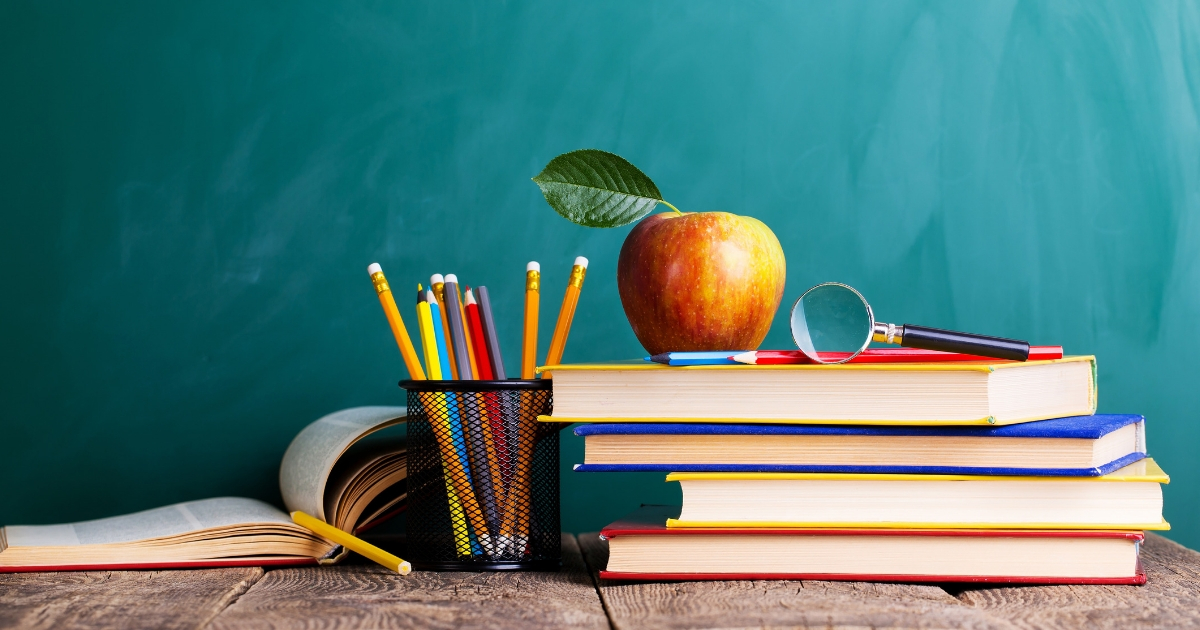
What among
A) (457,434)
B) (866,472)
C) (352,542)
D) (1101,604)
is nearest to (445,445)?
(457,434)

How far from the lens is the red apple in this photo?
0.74 metres

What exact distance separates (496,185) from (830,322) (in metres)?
0.51

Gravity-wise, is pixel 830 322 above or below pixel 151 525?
above

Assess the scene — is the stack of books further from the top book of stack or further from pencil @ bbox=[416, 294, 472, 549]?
pencil @ bbox=[416, 294, 472, 549]

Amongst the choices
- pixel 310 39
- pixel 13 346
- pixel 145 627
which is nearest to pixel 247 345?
pixel 13 346

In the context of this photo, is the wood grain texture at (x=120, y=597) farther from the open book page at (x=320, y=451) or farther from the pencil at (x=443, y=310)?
the pencil at (x=443, y=310)

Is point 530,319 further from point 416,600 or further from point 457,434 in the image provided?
point 416,600

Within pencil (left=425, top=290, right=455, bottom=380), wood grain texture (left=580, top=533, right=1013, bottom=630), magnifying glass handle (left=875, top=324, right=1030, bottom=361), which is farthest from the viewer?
pencil (left=425, top=290, right=455, bottom=380)

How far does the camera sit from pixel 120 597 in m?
0.65

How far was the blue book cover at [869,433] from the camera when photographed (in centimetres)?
63

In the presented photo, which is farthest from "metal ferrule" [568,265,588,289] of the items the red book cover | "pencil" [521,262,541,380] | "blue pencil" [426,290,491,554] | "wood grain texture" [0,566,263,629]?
"wood grain texture" [0,566,263,629]

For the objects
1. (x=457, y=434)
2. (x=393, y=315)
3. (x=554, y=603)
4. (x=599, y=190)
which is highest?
(x=599, y=190)

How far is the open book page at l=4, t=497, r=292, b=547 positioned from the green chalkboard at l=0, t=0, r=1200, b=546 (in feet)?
0.59

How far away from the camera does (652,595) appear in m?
0.63
